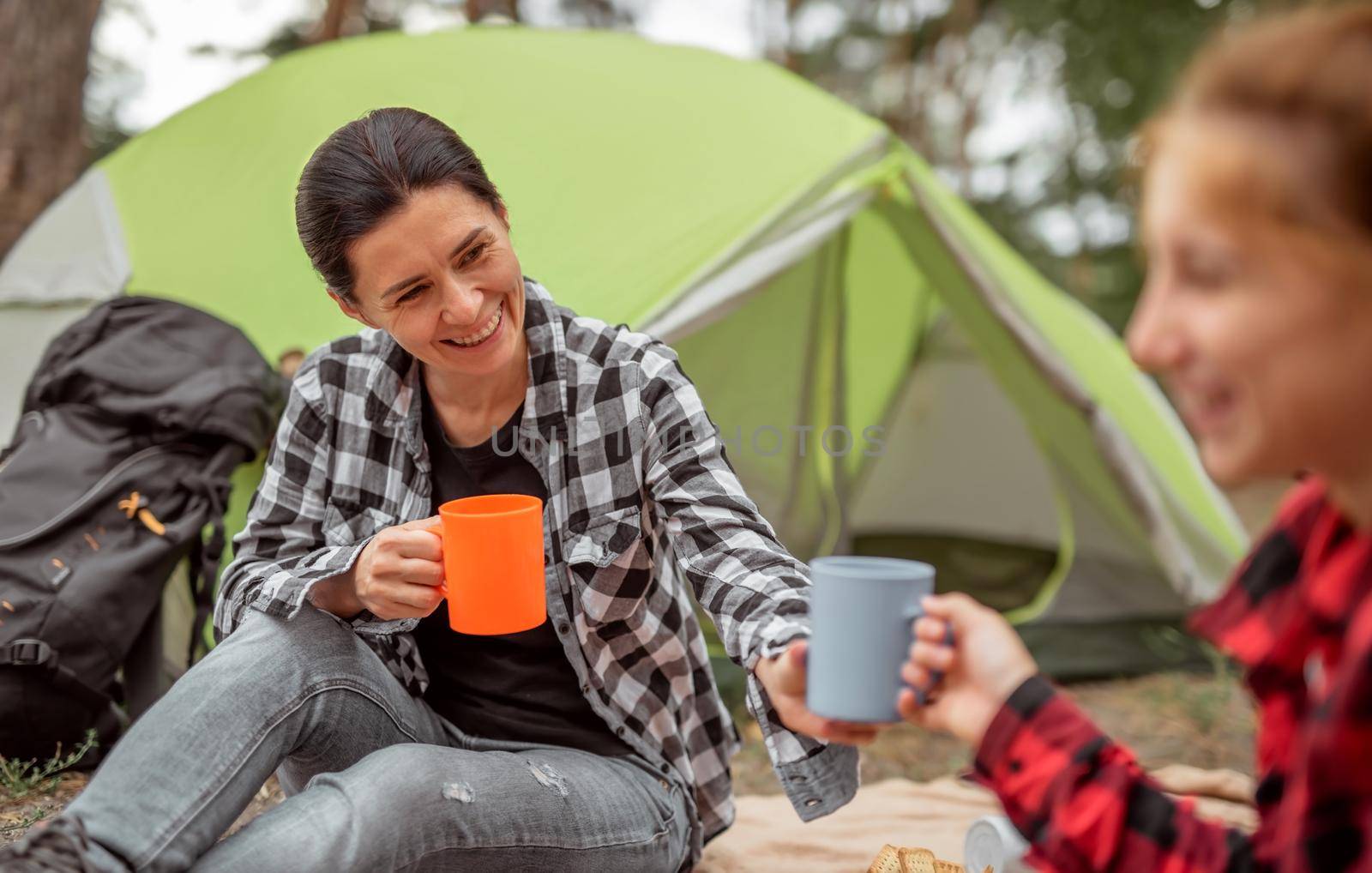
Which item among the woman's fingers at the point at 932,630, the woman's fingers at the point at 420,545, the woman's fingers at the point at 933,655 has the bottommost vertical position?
the woman's fingers at the point at 420,545

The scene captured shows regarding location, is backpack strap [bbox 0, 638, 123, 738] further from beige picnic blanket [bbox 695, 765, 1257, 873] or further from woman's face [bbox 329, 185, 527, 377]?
beige picnic blanket [bbox 695, 765, 1257, 873]

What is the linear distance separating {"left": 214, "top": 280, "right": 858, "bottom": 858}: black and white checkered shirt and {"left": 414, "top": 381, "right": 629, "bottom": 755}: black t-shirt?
0.10ft

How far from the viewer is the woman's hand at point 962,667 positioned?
0.86m

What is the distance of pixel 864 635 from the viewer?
0.91 meters

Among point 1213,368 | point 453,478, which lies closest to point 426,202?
point 453,478

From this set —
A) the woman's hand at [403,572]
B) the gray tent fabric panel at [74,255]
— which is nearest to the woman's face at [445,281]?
the woman's hand at [403,572]

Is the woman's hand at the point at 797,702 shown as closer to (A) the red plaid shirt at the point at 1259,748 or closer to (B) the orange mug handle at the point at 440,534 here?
(A) the red plaid shirt at the point at 1259,748

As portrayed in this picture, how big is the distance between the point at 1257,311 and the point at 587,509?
89 cm

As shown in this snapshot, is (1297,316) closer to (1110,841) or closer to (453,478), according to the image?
(1110,841)

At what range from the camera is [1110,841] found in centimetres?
79

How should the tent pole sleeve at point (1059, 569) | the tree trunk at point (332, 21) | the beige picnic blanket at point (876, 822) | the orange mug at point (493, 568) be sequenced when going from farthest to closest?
the tree trunk at point (332, 21)
the tent pole sleeve at point (1059, 569)
the beige picnic blanket at point (876, 822)
the orange mug at point (493, 568)

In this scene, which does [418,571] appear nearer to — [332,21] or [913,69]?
[332,21]

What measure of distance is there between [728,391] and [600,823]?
1605 millimetres

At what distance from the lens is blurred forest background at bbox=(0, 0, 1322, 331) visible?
3.62 m
